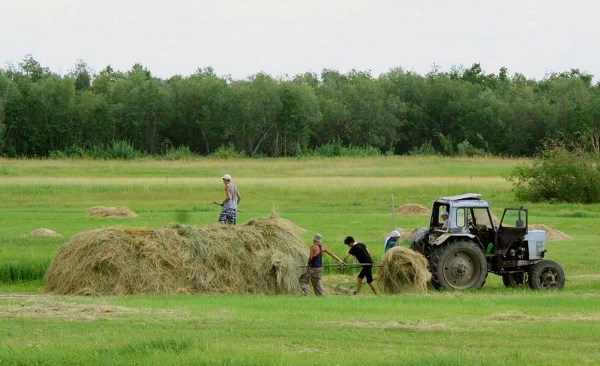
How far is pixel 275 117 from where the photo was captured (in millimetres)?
125438

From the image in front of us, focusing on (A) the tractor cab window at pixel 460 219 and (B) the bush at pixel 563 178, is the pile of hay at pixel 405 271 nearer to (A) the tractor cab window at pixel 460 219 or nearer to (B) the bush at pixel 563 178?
(A) the tractor cab window at pixel 460 219

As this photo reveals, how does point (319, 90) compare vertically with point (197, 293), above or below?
above

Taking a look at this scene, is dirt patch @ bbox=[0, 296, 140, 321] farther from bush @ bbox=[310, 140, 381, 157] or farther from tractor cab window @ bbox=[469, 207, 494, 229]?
bush @ bbox=[310, 140, 381, 157]

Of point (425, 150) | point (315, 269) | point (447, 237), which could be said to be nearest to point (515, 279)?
point (447, 237)

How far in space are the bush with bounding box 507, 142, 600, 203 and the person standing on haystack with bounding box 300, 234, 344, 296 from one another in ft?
111

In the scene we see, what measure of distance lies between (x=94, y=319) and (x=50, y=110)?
107512 millimetres

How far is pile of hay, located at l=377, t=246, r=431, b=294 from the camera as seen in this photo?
2397 cm

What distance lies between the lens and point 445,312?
63.1ft

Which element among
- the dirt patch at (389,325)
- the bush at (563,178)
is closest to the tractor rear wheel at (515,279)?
the dirt patch at (389,325)

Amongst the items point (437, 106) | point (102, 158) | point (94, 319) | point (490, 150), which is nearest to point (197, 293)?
point (94, 319)

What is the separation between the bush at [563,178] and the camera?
184ft

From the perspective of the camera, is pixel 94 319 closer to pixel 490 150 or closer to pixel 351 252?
pixel 351 252

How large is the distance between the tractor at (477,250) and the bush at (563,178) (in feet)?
101

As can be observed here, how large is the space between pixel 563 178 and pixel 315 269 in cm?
3489
